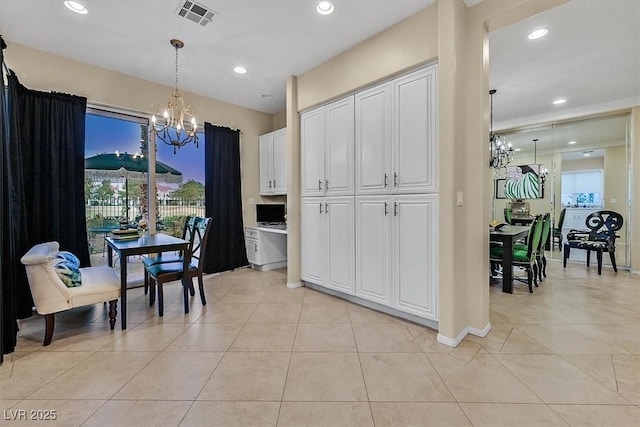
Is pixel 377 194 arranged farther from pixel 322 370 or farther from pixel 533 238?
pixel 533 238

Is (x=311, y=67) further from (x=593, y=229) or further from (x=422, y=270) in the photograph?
(x=593, y=229)

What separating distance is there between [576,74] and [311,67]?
3535 millimetres

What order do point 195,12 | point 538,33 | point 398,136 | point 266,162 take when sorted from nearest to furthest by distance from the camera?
1. point 195,12
2. point 398,136
3. point 538,33
4. point 266,162

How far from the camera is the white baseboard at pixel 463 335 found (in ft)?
7.43

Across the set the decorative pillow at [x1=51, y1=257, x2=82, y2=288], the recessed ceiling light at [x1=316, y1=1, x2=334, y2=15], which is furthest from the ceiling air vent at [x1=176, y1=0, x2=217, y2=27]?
the decorative pillow at [x1=51, y1=257, x2=82, y2=288]

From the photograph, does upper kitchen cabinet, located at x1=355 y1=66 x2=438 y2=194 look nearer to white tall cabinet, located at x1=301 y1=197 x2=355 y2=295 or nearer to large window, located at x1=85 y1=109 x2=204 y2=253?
white tall cabinet, located at x1=301 y1=197 x2=355 y2=295

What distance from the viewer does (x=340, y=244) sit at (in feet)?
10.9

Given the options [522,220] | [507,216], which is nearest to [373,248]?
[507,216]

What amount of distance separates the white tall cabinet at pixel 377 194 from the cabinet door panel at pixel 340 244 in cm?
1

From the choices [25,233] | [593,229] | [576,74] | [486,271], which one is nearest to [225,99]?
[25,233]

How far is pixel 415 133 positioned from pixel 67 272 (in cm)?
335

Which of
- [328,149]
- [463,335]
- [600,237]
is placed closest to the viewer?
[463,335]

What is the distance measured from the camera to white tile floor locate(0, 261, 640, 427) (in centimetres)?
153

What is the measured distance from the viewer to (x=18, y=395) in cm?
168
